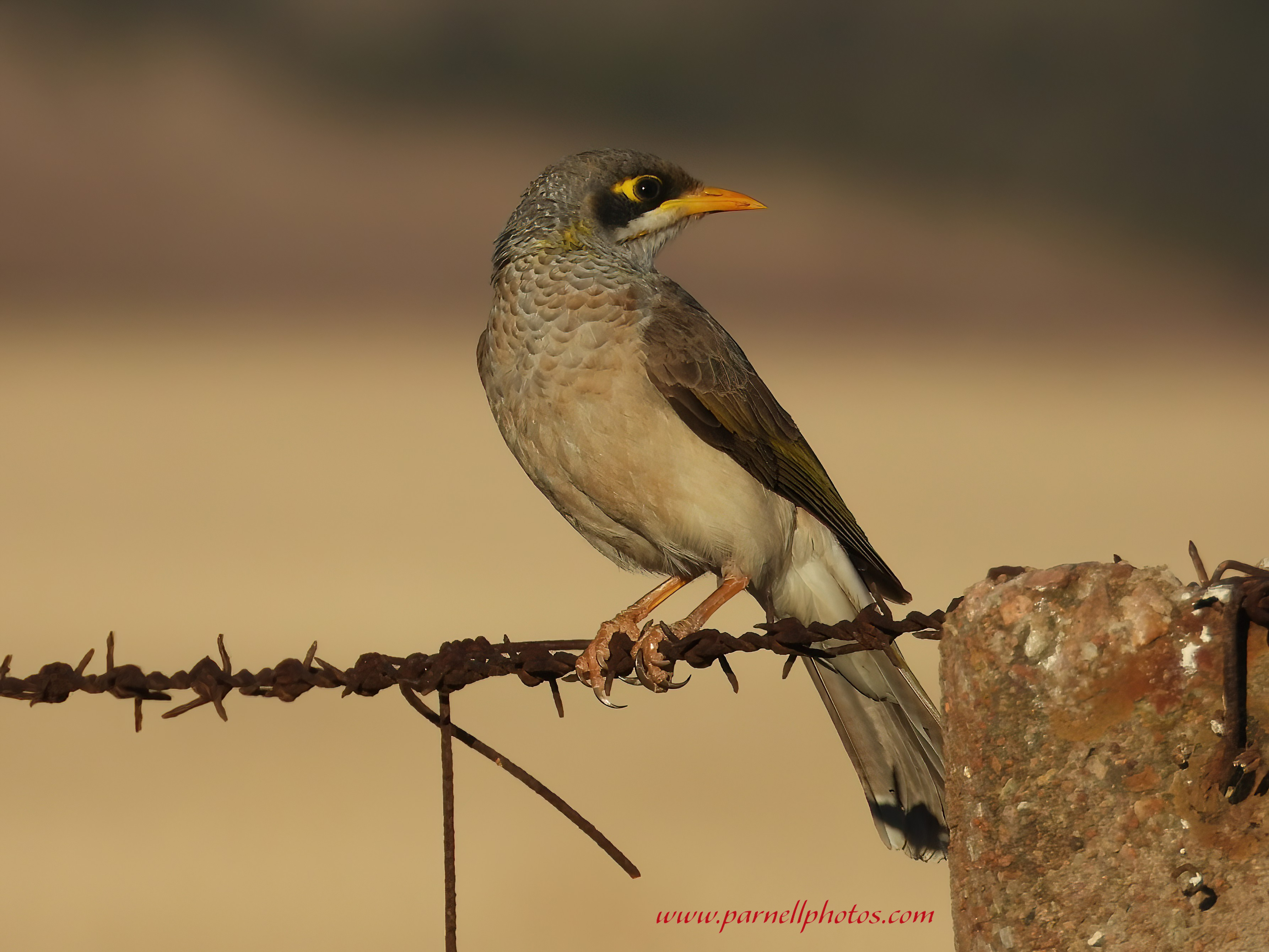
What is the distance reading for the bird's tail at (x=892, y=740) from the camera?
4.05 m

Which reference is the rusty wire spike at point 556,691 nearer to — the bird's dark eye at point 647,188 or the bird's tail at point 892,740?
the bird's tail at point 892,740

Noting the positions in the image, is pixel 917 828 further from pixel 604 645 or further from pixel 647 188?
pixel 647 188

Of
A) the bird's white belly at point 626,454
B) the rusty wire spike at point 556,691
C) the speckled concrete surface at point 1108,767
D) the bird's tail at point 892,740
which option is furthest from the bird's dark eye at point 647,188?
the speckled concrete surface at point 1108,767

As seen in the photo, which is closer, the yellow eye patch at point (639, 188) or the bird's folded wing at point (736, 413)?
the bird's folded wing at point (736, 413)

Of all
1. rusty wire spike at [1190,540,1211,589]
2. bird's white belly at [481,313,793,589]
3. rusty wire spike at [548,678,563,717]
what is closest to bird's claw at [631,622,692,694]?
bird's white belly at [481,313,793,589]

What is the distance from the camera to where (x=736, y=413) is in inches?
189

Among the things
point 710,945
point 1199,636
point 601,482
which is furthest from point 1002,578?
point 710,945

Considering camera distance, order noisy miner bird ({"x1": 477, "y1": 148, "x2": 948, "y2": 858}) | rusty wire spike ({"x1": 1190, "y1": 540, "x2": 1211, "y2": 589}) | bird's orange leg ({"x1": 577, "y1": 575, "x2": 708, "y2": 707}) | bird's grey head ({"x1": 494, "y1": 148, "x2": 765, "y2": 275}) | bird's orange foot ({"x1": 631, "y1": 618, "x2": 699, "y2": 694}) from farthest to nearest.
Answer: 1. bird's grey head ({"x1": 494, "y1": 148, "x2": 765, "y2": 275})
2. bird's orange leg ({"x1": 577, "y1": 575, "x2": 708, "y2": 707})
3. bird's orange foot ({"x1": 631, "y1": 618, "x2": 699, "y2": 694})
4. noisy miner bird ({"x1": 477, "y1": 148, "x2": 948, "y2": 858})
5. rusty wire spike ({"x1": 1190, "y1": 540, "x2": 1211, "y2": 589})

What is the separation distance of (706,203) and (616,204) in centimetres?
35

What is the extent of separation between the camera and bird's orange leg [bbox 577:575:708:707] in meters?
4.52

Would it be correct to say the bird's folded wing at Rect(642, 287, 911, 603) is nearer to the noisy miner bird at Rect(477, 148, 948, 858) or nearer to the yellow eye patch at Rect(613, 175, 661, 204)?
the noisy miner bird at Rect(477, 148, 948, 858)

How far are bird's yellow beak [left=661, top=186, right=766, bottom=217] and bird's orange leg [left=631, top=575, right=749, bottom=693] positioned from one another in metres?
1.59

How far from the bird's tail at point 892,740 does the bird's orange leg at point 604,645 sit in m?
0.62

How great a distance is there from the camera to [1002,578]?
206 cm
